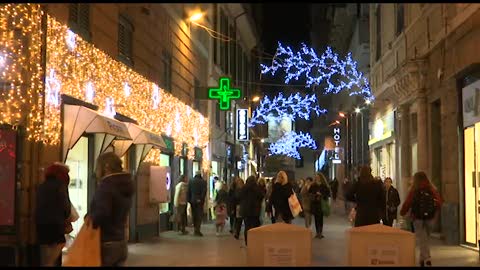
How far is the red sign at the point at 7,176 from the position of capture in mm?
10219

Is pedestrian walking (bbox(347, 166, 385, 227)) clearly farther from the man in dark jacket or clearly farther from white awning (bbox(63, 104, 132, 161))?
the man in dark jacket

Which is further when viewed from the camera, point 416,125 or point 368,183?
point 416,125

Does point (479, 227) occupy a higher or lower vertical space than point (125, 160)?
lower

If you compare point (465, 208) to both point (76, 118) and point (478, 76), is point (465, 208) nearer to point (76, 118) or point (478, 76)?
point (478, 76)

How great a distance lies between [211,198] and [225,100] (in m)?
5.33

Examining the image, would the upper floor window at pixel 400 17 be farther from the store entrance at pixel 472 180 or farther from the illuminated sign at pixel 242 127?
the illuminated sign at pixel 242 127

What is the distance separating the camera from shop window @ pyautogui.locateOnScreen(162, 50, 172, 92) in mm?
19516

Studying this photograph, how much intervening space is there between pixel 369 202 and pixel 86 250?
6258 millimetres

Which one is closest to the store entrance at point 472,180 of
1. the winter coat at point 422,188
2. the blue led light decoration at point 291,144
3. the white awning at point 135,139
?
the winter coat at point 422,188

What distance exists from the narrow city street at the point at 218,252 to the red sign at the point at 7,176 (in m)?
2.62

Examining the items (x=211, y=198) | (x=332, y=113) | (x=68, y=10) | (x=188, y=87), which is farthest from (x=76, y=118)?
(x=332, y=113)

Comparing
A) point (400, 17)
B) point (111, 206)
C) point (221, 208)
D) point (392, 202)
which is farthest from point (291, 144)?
point (111, 206)

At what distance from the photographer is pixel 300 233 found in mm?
9234

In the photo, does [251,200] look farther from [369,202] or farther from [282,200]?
[369,202]
